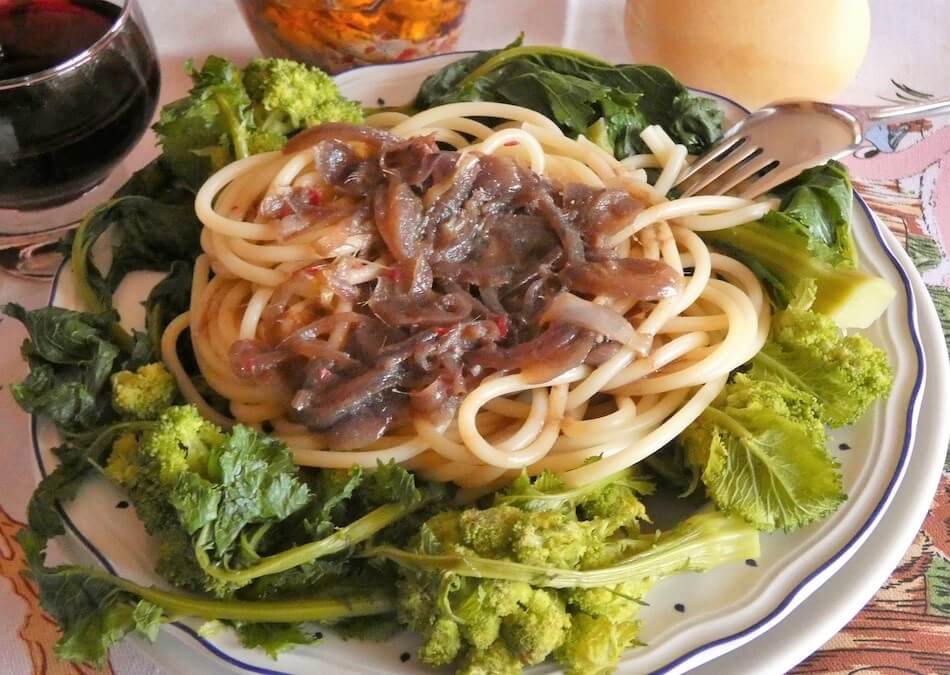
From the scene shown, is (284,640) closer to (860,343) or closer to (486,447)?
(486,447)

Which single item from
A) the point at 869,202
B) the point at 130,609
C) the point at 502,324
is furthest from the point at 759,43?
the point at 130,609

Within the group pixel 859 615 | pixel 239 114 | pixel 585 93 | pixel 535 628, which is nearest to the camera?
pixel 535 628

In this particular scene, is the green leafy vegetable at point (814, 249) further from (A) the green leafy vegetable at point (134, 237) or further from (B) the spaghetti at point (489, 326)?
(A) the green leafy vegetable at point (134, 237)

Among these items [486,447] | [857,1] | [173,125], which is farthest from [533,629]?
[857,1]

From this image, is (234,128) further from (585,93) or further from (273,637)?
(273,637)

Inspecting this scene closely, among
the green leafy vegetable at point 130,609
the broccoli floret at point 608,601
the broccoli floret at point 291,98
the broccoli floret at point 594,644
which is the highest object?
the broccoli floret at point 291,98

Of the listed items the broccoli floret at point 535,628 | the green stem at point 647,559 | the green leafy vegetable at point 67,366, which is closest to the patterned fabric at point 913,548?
the green stem at point 647,559
